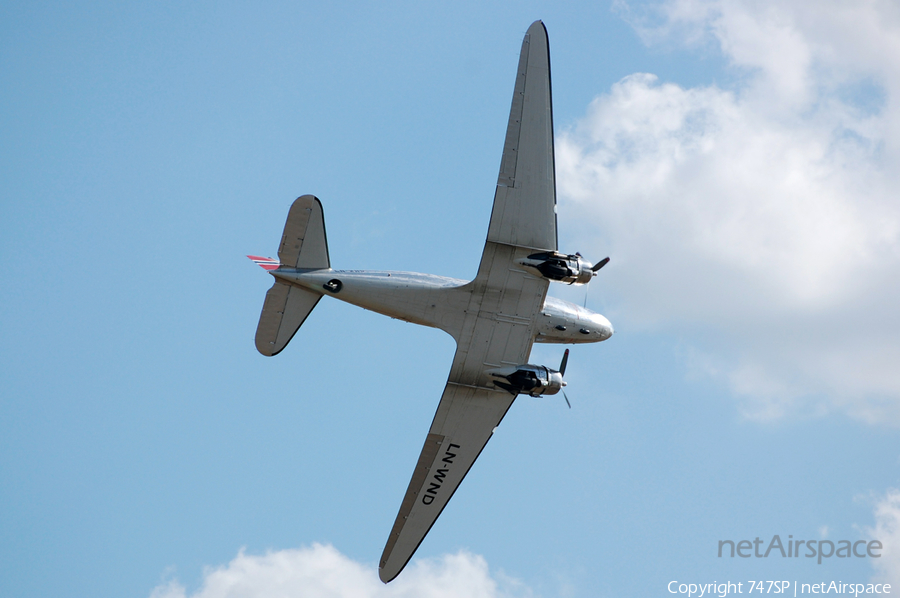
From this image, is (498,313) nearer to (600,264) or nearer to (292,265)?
(600,264)

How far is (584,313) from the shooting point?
1516 inches

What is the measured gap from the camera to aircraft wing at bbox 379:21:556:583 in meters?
33.1

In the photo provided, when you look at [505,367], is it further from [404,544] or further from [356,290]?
[404,544]

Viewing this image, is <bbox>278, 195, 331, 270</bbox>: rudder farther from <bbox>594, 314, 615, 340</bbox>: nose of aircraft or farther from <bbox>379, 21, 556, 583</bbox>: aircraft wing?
<bbox>594, 314, 615, 340</bbox>: nose of aircraft

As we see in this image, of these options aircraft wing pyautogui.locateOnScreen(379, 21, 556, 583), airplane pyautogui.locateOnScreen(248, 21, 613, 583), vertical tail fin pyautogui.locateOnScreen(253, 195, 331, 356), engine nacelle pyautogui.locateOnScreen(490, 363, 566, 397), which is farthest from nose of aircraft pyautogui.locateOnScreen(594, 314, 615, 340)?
vertical tail fin pyautogui.locateOnScreen(253, 195, 331, 356)

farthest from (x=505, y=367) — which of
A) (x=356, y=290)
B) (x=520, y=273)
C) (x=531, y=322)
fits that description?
(x=356, y=290)

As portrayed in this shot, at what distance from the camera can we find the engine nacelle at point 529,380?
36.9m

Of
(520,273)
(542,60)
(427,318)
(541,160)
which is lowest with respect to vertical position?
(427,318)

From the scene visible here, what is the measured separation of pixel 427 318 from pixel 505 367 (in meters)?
4.42

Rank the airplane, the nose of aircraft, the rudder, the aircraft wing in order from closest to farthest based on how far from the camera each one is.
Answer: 1. the aircraft wing
2. the airplane
3. the rudder
4. the nose of aircraft

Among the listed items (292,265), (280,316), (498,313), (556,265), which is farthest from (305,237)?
(556,265)

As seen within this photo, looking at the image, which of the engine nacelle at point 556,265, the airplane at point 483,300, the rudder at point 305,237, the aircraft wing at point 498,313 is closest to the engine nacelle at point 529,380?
the airplane at point 483,300

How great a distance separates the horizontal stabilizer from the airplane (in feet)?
0.14

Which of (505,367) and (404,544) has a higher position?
(505,367)
